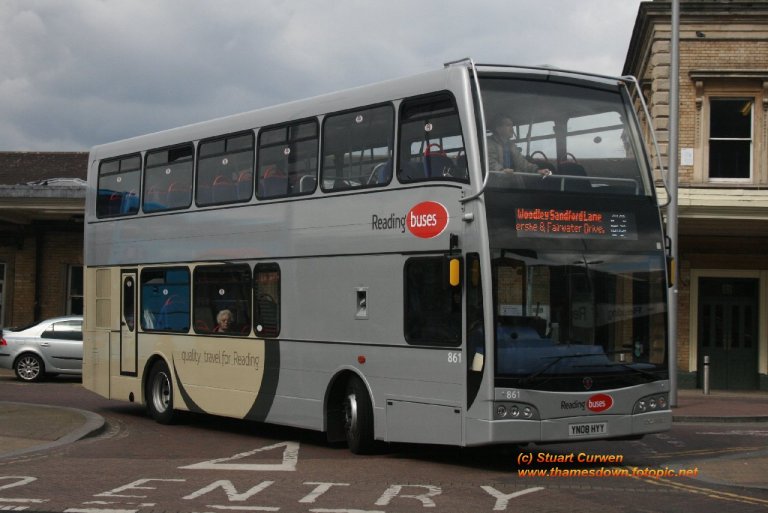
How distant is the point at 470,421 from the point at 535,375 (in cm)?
80

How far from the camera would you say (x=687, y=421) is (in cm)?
2042

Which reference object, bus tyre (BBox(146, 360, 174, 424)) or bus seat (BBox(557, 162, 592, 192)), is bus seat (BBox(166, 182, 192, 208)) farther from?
bus seat (BBox(557, 162, 592, 192))

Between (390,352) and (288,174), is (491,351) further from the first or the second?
(288,174)

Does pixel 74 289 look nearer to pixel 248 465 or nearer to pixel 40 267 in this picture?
pixel 40 267

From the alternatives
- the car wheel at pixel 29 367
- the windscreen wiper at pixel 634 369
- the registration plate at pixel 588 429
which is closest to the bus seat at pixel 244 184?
the windscreen wiper at pixel 634 369

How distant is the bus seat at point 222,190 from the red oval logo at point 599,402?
6.13 m

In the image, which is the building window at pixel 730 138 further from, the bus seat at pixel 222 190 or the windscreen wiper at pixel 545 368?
the windscreen wiper at pixel 545 368

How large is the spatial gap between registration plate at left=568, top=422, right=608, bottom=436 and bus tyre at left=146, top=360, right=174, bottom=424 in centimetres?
748

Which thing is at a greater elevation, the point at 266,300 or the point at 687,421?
the point at 266,300

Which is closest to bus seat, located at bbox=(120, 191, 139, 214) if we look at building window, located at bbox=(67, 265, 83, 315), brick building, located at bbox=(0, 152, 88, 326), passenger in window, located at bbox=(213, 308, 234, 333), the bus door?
the bus door

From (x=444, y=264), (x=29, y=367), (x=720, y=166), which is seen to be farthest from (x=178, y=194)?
(x=720, y=166)

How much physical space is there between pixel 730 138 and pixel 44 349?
16496 millimetres

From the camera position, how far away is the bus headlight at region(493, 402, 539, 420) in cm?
1179

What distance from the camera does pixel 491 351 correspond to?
11.8 metres
